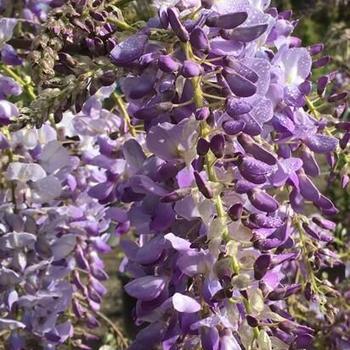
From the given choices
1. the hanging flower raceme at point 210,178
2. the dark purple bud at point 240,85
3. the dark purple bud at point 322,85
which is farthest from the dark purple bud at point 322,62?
the dark purple bud at point 240,85

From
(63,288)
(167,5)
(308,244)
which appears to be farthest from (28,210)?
(167,5)

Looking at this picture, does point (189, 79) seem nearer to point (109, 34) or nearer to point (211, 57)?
point (211, 57)

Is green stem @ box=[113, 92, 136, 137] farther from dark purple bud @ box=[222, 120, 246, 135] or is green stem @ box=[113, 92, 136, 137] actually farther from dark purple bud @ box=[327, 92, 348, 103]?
dark purple bud @ box=[222, 120, 246, 135]

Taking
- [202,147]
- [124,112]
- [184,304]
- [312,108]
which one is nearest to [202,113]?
[202,147]

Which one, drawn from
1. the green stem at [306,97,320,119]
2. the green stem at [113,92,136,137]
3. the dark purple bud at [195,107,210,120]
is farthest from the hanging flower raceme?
the green stem at [113,92,136,137]

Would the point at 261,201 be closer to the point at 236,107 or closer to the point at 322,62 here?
the point at 236,107

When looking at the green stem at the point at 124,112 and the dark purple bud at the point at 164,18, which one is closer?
the dark purple bud at the point at 164,18

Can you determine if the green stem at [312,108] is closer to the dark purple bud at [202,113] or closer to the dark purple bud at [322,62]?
the dark purple bud at [322,62]
